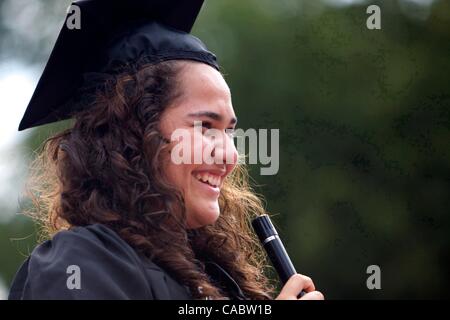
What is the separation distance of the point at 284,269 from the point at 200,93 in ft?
1.89

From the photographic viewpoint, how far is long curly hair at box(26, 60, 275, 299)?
2.34 meters

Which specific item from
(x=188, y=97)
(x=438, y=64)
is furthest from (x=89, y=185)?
(x=438, y=64)

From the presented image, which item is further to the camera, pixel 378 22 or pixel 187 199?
pixel 378 22

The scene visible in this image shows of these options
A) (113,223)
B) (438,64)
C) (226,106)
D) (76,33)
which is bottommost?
Answer: (113,223)

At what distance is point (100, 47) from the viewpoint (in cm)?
266

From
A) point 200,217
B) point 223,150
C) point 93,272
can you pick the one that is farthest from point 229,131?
point 93,272

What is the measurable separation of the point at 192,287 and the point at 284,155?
27.1 ft

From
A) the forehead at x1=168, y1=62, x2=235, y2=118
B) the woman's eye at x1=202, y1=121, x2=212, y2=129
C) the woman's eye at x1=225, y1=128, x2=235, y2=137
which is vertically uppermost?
the forehead at x1=168, y1=62, x2=235, y2=118

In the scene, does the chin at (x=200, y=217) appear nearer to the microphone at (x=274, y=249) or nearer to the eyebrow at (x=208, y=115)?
the microphone at (x=274, y=249)

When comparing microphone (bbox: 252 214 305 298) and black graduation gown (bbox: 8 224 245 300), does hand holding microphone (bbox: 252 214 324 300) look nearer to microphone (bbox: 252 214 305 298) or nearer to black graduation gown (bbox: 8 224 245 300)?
microphone (bbox: 252 214 305 298)

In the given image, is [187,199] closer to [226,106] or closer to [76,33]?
[226,106]

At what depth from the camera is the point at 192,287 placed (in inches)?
90.1

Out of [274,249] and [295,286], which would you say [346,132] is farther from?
[295,286]

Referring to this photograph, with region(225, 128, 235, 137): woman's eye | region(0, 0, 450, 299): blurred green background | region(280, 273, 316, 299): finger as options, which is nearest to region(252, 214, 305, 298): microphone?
region(280, 273, 316, 299): finger
